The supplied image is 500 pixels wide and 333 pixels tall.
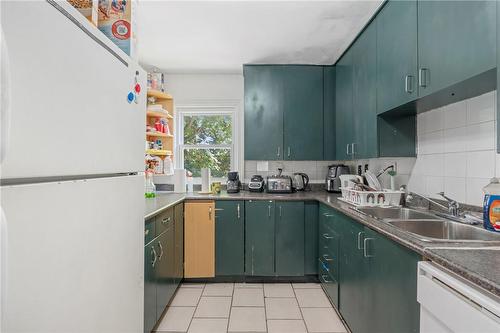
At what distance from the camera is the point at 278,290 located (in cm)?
287

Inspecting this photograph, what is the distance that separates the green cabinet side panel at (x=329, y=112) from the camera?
3396 millimetres

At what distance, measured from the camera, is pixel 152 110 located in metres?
3.36

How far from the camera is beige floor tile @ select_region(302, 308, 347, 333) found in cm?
215

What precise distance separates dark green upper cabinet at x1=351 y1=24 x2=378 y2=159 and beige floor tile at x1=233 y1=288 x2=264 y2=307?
160 cm

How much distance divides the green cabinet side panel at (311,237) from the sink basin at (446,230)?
1325 millimetres

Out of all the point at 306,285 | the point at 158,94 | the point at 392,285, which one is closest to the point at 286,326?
the point at 306,285

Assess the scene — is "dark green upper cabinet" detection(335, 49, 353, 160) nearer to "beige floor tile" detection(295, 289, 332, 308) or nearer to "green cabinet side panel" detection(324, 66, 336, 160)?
"green cabinet side panel" detection(324, 66, 336, 160)

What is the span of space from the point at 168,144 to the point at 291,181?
1602mm

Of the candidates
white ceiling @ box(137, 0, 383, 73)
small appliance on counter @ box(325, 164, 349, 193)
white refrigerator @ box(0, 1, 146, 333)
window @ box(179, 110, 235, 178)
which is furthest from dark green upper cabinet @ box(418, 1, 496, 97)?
window @ box(179, 110, 235, 178)

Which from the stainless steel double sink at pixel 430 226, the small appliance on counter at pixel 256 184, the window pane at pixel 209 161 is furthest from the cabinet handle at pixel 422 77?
the window pane at pixel 209 161

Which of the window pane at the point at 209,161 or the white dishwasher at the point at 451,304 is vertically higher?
the window pane at the point at 209,161

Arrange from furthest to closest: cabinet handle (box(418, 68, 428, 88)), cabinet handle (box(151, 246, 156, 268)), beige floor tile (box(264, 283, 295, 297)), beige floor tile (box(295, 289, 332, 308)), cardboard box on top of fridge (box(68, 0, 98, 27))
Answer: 1. beige floor tile (box(264, 283, 295, 297))
2. beige floor tile (box(295, 289, 332, 308))
3. cabinet handle (box(151, 246, 156, 268))
4. cabinet handle (box(418, 68, 428, 88))
5. cardboard box on top of fridge (box(68, 0, 98, 27))

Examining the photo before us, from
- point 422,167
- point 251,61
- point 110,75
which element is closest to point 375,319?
point 422,167

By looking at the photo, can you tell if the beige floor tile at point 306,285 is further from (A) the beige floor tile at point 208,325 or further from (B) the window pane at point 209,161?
(B) the window pane at point 209,161
